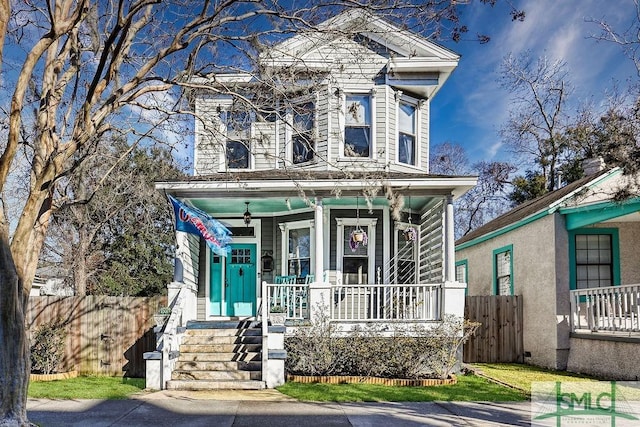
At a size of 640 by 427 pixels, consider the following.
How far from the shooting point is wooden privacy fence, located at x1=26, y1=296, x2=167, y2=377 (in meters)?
11.3

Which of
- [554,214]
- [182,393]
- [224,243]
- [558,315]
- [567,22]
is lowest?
[182,393]

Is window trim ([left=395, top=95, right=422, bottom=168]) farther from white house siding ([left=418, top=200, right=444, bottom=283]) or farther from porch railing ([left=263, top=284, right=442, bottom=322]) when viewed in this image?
porch railing ([left=263, top=284, right=442, bottom=322])

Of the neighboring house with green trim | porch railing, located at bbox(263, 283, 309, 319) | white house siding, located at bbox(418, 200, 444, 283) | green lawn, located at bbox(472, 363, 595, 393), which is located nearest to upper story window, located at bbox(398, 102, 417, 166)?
white house siding, located at bbox(418, 200, 444, 283)

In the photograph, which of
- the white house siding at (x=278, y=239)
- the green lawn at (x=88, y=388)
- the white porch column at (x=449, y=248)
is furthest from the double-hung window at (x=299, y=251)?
the green lawn at (x=88, y=388)

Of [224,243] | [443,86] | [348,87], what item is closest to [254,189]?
[224,243]

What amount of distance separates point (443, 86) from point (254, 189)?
5961 mm

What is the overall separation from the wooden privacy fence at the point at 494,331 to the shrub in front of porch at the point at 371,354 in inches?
130

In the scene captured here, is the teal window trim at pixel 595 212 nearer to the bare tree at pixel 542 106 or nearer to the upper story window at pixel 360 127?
the upper story window at pixel 360 127

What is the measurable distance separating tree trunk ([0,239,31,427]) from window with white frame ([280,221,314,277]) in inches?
296

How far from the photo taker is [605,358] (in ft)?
34.5

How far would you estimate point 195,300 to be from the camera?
40.0 ft

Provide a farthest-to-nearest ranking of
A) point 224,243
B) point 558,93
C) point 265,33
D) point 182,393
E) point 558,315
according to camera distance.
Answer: point 558,93 → point 558,315 → point 224,243 → point 182,393 → point 265,33

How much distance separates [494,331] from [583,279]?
2477mm

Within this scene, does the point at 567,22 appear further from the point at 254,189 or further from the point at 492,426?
the point at 492,426
